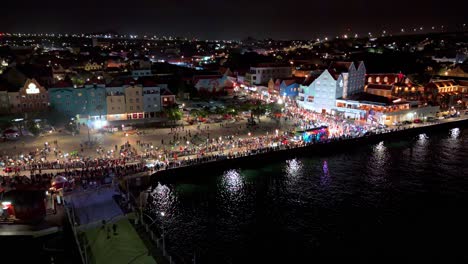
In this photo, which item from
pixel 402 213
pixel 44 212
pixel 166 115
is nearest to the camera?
pixel 44 212

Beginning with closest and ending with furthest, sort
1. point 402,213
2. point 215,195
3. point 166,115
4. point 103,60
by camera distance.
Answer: point 402,213 → point 215,195 → point 166,115 → point 103,60

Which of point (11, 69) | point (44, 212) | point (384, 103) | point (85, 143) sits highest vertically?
point (11, 69)

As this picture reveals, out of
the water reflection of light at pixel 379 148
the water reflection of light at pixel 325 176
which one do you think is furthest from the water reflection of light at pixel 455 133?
the water reflection of light at pixel 325 176

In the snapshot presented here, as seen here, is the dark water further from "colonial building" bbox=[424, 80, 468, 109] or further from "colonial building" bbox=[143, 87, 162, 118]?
"colonial building" bbox=[424, 80, 468, 109]

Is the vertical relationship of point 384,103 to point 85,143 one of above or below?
above

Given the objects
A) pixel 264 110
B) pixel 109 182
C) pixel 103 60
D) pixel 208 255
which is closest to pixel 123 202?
pixel 109 182

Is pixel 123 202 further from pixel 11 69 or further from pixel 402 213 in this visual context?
pixel 11 69

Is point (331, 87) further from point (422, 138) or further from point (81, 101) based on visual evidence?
point (81, 101)
